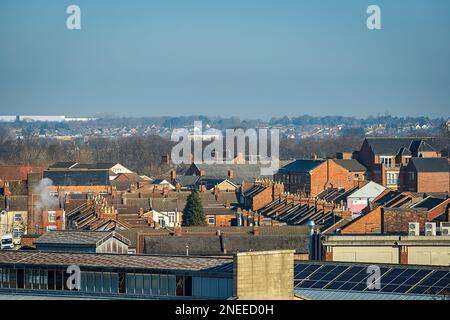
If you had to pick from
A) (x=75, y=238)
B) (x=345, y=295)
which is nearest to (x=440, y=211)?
(x=75, y=238)

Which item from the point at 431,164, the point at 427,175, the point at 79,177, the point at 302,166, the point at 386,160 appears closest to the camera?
the point at 427,175

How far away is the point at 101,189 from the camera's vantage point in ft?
325

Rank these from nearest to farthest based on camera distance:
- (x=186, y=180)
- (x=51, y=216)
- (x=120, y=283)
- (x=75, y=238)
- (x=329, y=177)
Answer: (x=120, y=283), (x=75, y=238), (x=51, y=216), (x=329, y=177), (x=186, y=180)

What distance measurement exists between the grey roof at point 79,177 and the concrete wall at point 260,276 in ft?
236

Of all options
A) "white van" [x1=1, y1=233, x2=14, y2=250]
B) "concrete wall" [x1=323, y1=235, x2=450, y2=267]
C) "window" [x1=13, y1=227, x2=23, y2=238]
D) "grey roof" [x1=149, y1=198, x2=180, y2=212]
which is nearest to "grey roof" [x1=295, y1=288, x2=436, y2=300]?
"concrete wall" [x1=323, y1=235, x2=450, y2=267]

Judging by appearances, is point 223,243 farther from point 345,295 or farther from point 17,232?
point 345,295

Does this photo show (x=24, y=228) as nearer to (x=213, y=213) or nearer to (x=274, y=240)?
(x=213, y=213)

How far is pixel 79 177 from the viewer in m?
103

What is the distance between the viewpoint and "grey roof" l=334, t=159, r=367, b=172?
340 feet

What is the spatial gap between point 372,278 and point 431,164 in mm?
67643

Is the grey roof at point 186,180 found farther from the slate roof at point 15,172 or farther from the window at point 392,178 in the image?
the window at point 392,178

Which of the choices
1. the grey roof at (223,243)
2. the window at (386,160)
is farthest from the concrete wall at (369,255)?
the window at (386,160)

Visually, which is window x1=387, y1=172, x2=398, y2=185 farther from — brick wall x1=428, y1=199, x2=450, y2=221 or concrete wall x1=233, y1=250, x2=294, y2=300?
concrete wall x1=233, y1=250, x2=294, y2=300
